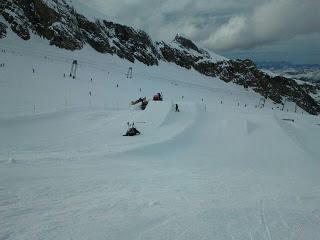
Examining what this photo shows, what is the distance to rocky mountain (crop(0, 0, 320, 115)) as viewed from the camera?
96375 millimetres

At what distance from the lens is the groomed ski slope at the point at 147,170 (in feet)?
32.9

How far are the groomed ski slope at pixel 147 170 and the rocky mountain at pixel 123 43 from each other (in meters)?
56.9

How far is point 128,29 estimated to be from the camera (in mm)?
138375

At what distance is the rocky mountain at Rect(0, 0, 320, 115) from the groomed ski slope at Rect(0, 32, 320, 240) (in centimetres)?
5693

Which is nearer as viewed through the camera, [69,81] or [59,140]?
[59,140]

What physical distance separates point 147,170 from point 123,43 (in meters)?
115

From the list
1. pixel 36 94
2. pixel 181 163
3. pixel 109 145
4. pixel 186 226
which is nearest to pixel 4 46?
pixel 36 94

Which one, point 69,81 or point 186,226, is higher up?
point 69,81

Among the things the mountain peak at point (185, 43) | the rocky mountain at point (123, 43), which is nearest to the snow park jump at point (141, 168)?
the rocky mountain at point (123, 43)

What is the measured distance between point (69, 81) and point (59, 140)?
26398 mm

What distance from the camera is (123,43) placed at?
423 ft

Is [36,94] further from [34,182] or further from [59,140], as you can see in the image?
[34,182]

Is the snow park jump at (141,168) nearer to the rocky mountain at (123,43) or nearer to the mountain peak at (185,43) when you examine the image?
the rocky mountain at (123,43)

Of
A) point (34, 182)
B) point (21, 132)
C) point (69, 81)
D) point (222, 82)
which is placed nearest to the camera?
point (34, 182)
